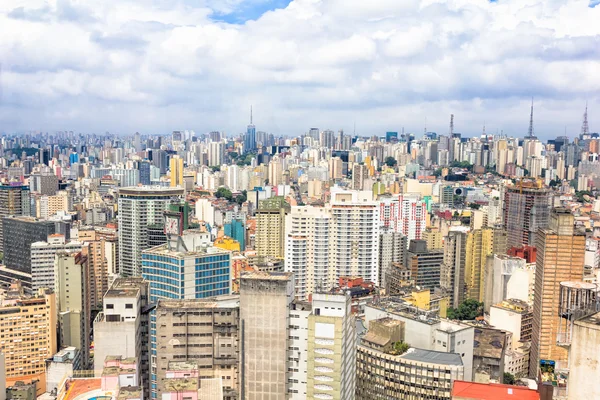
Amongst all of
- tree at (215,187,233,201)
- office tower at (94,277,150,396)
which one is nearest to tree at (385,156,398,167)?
tree at (215,187,233,201)

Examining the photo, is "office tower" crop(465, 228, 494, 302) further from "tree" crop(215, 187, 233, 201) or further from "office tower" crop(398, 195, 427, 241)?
"tree" crop(215, 187, 233, 201)

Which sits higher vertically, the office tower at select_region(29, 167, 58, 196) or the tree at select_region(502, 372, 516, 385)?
the office tower at select_region(29, 167, 58, 196)

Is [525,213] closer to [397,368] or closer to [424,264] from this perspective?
[424,264]

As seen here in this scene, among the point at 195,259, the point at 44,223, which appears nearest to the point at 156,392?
the point at 195,259

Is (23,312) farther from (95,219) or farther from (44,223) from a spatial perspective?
(95,219)

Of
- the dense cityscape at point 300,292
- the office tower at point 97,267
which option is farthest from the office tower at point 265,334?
the office tower at point 97,267

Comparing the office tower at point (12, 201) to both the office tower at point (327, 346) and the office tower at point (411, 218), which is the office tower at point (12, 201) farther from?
the office tower at point (327, 346)
